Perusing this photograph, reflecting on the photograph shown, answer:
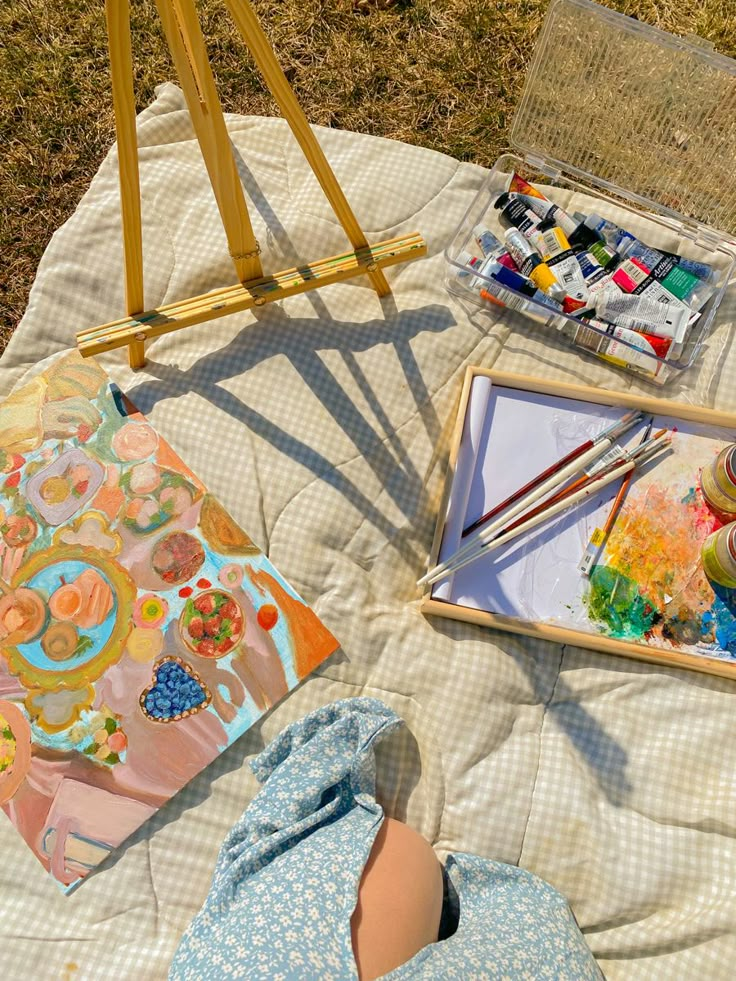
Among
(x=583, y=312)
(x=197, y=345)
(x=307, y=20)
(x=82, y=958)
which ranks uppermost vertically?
(x=307, y=20)

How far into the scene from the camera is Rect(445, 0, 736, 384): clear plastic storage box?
3.67ft

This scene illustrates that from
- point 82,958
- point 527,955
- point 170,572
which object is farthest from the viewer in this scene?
point 170,572

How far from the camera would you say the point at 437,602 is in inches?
40.9

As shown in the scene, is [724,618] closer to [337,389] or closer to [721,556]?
[721,556]

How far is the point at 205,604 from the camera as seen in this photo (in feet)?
3.49

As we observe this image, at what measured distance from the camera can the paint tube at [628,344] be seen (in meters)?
1.11

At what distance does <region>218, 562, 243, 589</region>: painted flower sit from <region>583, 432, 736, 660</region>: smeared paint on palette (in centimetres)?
49

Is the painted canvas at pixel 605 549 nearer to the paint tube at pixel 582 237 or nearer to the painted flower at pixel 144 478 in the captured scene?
the paint tube at pixel 582 237

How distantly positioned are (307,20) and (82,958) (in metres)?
1.64

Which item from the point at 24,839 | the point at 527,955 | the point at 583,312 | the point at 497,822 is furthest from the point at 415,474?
the point at 24,839

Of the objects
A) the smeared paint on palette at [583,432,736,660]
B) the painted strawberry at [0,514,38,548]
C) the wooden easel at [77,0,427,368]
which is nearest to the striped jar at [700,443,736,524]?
the smeared paint on palette at [583,432,736,660]

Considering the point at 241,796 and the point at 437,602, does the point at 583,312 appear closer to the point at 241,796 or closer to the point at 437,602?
the point at 437,602

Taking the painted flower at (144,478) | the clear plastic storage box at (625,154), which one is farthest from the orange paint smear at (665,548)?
the painted flower at (144,478)

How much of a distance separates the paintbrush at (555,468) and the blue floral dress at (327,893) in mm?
298
